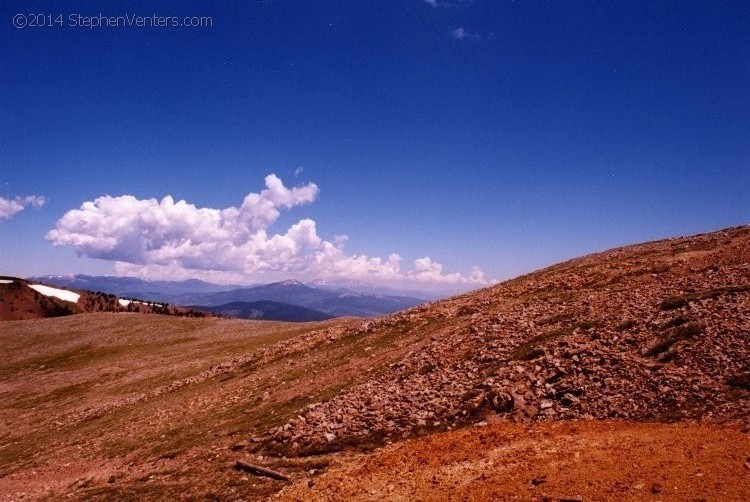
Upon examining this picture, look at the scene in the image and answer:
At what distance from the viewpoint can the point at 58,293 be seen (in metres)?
184

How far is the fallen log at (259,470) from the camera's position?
14981mm

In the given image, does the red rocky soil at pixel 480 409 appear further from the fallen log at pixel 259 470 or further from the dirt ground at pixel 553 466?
the fallen log at pixel 259 470

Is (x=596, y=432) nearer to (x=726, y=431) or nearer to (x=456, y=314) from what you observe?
(x=726, y=431)

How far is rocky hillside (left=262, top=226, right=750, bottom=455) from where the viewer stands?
14633mm

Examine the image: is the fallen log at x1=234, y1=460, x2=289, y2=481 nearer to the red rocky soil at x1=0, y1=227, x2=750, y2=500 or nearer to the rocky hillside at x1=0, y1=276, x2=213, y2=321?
the red rocky soil at x1=0, y1=227, x2=750, y2=500

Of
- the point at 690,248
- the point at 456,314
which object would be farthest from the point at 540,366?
the point at 690,248

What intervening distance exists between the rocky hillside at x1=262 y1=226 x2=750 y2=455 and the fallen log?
53.7 inches

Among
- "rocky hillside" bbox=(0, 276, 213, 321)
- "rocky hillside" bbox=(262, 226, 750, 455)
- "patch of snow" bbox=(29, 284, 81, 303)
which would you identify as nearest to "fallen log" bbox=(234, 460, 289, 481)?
"rocky hillside" bbox=(262, 226, 750, 455)

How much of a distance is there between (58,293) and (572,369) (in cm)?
21886

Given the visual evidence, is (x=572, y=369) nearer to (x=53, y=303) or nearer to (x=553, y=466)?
(x=553, y=466)

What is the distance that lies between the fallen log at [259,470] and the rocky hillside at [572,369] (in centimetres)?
136

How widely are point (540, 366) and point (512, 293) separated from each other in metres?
18.3

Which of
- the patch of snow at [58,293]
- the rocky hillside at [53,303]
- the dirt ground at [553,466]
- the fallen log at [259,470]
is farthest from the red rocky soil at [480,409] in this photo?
the patch of snow at [58,293]

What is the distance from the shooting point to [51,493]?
1978 cm
